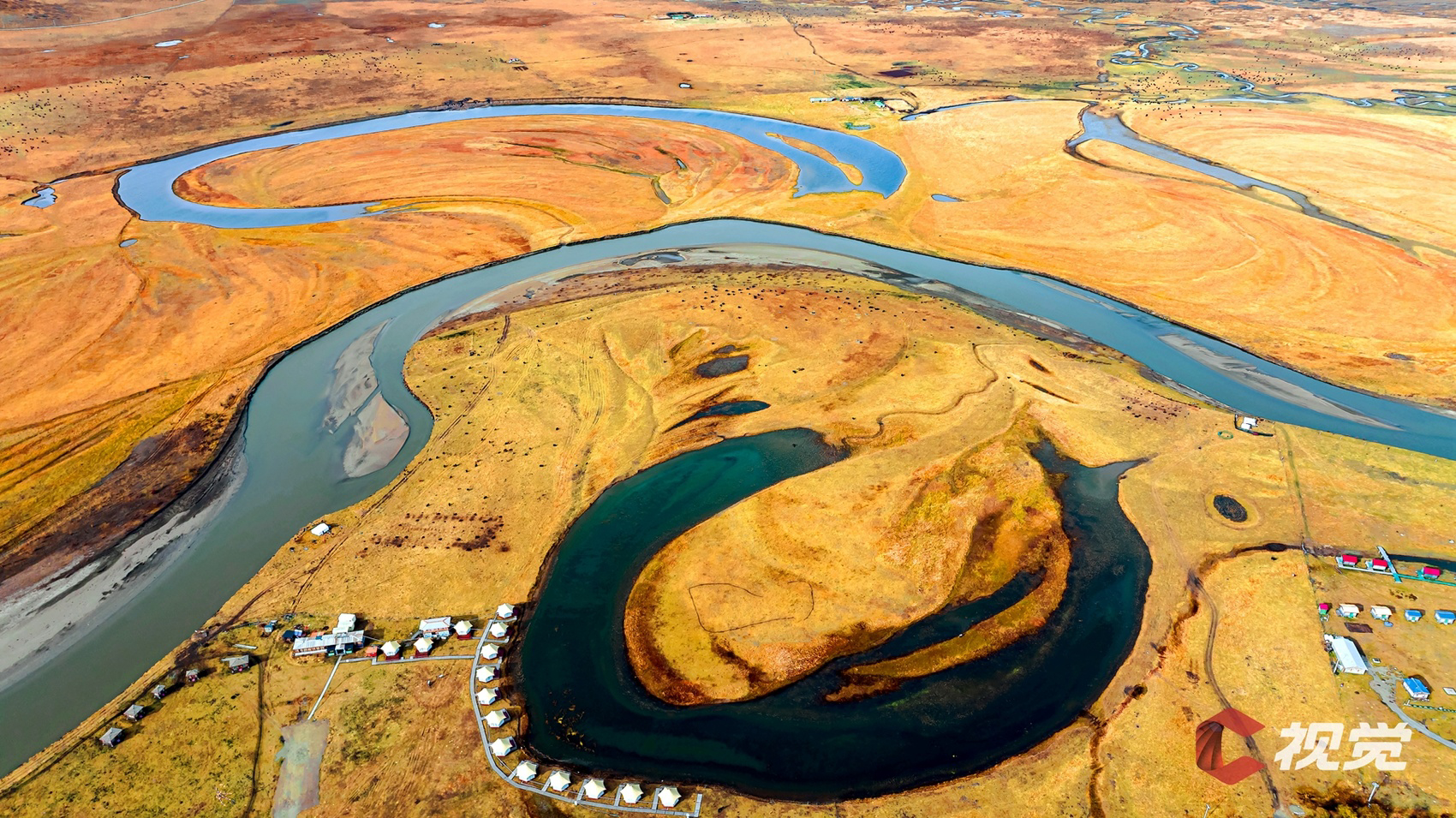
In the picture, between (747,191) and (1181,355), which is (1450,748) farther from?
(747,191)

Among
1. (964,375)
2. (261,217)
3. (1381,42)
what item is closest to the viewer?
(964,375)

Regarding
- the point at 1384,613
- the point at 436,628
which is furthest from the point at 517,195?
the point at 1384,613

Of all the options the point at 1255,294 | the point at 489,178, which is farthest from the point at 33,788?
the point at 1255,294

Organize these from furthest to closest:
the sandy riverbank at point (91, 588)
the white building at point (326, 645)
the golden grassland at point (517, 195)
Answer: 1. the golden grassland at point (517, 195)
2. the sandy riverbank at point (91, 588)
3. the white building at point (326, 645)

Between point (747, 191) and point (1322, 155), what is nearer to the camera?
point (747, 191)

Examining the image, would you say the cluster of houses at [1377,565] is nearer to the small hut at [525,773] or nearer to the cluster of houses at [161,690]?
the small hut at [525,773]

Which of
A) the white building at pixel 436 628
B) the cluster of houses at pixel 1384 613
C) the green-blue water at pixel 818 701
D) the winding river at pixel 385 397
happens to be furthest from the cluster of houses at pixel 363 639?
the cluster of houses at pixel 1384 613
